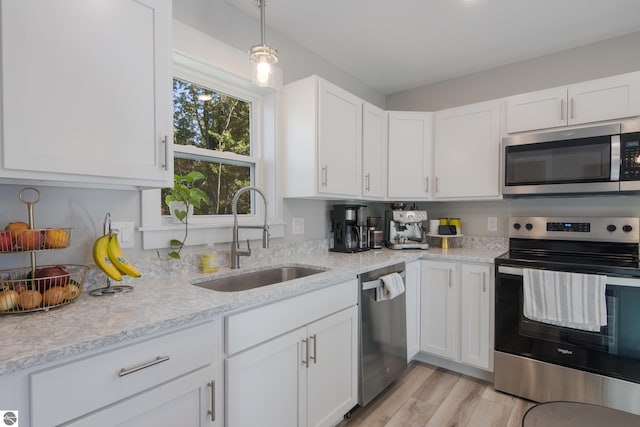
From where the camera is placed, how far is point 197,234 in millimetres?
1794

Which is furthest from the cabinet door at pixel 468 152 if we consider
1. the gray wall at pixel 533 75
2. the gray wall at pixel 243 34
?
the gray wall at pixel 243 34

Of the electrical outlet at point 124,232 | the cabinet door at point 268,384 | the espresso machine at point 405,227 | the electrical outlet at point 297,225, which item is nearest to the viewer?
the cabinet door at point 268,384

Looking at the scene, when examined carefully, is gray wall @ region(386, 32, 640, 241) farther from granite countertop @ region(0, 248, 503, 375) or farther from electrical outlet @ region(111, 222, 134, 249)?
electrical outlet @ region(111, 222, 134, 249)

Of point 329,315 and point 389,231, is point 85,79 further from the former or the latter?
point 389,231

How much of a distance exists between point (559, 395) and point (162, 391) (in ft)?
7.32

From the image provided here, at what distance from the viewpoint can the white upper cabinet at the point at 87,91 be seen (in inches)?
37.9

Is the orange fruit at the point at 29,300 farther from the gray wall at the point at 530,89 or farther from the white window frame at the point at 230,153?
the gray wall at the point at 530,89

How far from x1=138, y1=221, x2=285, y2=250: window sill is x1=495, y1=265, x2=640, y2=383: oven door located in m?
1.60

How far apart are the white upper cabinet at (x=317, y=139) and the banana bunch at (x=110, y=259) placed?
117 cm

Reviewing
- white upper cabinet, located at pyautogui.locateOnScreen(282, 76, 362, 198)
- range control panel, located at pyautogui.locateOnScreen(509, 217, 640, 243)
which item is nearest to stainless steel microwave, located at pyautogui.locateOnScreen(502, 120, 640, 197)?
range control panel, located at pyautogui.locateOnScreen(509, 217, 640, 243)

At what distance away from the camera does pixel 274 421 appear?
4.52 feet

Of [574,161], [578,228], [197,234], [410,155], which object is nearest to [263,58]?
[197,234]

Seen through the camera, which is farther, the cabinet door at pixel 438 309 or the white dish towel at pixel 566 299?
the cabinet door at pixel 438 309

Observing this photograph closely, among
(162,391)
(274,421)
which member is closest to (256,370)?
(274,421)
